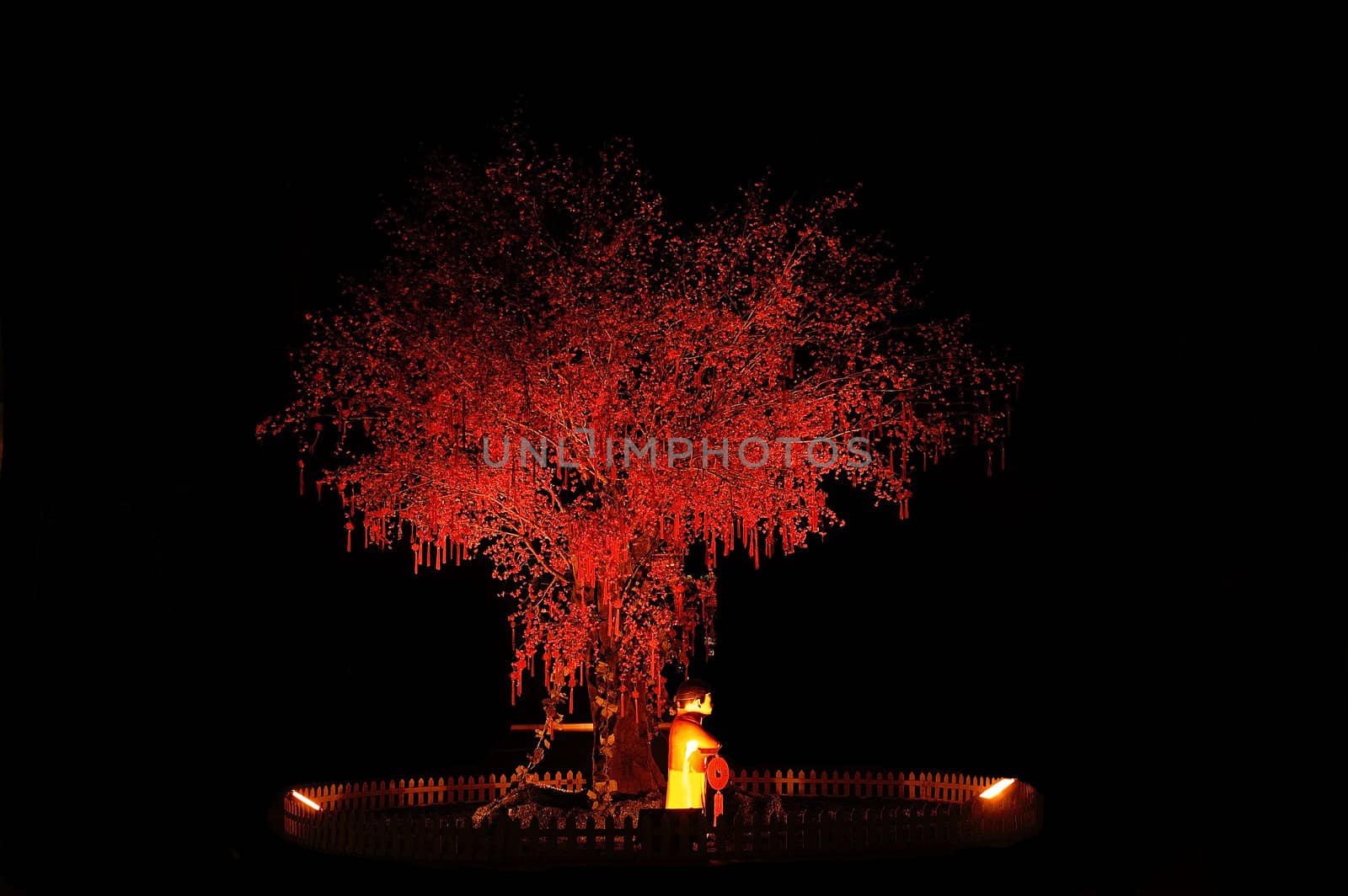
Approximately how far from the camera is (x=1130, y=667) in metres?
14.8

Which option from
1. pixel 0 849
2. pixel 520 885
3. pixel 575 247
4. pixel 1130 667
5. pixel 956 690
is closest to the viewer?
pixel 520 885

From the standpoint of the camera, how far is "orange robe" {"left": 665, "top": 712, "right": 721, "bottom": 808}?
1190 centimetres

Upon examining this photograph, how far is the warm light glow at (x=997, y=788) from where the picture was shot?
41.1 ft

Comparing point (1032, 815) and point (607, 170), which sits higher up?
point (607, 170)

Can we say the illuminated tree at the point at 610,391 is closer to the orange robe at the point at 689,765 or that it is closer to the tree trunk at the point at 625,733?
the tree trunk at the point at 625,733

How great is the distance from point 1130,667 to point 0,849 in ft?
35.6

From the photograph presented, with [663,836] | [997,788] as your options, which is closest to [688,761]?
[663,836]

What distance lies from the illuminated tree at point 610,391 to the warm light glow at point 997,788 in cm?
286

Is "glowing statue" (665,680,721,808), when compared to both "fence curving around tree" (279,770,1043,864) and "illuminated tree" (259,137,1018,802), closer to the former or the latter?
"fence curving around tree" (279,770,1043,864)

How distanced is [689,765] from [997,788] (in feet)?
9.77

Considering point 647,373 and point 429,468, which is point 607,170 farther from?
point 429,468

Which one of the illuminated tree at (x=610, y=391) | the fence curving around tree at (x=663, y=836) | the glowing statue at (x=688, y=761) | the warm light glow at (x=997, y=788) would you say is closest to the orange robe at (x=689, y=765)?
the glowing statue at (x=688, y=761)

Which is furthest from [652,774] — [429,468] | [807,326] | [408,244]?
[408,244]

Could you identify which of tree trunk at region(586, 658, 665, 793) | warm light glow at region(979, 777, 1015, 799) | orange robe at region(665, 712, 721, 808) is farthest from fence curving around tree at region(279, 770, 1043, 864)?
tree trunk at region(586, 658, 665, 793)
